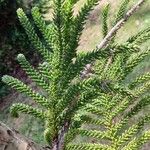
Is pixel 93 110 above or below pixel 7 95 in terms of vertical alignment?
below

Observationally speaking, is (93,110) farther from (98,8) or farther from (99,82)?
(98,8)

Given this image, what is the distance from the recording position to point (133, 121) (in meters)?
A: 7.05

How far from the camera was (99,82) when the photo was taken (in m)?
1.85

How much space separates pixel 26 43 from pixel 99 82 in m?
8.65

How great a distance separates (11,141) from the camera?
5.56ft

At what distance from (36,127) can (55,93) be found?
651 centimetres

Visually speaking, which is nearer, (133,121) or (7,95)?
(133,121)

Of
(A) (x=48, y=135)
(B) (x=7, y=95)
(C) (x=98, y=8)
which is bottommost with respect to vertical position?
(A) (x=48, y=135)

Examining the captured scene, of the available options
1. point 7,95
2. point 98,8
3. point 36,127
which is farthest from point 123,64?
point 98,8

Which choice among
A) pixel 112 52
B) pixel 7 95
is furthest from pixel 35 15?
pixel 7 95

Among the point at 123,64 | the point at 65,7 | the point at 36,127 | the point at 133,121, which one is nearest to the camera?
the point at 65,7

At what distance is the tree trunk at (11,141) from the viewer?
5.46ft

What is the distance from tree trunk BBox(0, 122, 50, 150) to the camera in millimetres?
1664

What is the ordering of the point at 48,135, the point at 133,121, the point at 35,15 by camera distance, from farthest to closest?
the point at 133,121, the point at 35,15, the point at 48,135
